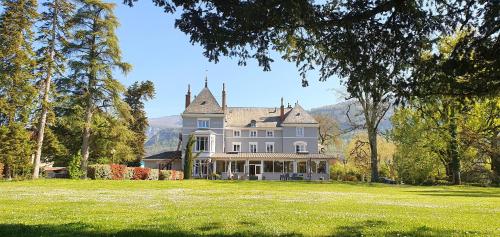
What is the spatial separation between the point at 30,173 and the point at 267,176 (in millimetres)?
31414

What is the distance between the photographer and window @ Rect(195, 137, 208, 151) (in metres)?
60.2

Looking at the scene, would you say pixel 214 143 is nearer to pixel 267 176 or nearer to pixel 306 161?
pixel 267 176

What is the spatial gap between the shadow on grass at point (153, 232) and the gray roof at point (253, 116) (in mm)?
56375

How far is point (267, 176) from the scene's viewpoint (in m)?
61.7

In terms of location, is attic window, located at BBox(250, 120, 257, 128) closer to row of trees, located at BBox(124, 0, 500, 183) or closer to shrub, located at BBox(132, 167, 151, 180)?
shrub, located at BBox(132, 167, 151, 180)

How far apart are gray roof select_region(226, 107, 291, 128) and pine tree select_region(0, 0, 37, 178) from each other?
33674 millimetres

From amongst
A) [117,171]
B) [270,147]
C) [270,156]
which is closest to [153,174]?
[117,171]

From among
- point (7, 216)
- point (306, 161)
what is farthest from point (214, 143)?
point (7, 216)

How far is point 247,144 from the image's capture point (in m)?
66.4

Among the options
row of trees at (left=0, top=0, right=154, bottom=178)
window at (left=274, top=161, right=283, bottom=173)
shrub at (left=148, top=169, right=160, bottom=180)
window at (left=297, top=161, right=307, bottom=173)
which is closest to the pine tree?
row of trees at (left=0, top=0, right=154, bottom=178)

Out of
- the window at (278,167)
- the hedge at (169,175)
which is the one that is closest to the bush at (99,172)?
the hedge at (169,175)

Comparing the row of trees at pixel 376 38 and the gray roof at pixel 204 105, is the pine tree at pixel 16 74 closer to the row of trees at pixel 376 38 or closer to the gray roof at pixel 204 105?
the gray roof at pixel 204 105

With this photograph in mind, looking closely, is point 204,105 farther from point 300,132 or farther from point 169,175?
point 169,175

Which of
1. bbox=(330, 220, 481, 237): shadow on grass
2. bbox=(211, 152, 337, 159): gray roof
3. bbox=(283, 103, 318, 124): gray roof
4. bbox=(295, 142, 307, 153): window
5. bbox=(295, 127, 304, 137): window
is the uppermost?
bbox=(283, 103, 318, 124): gray roof
